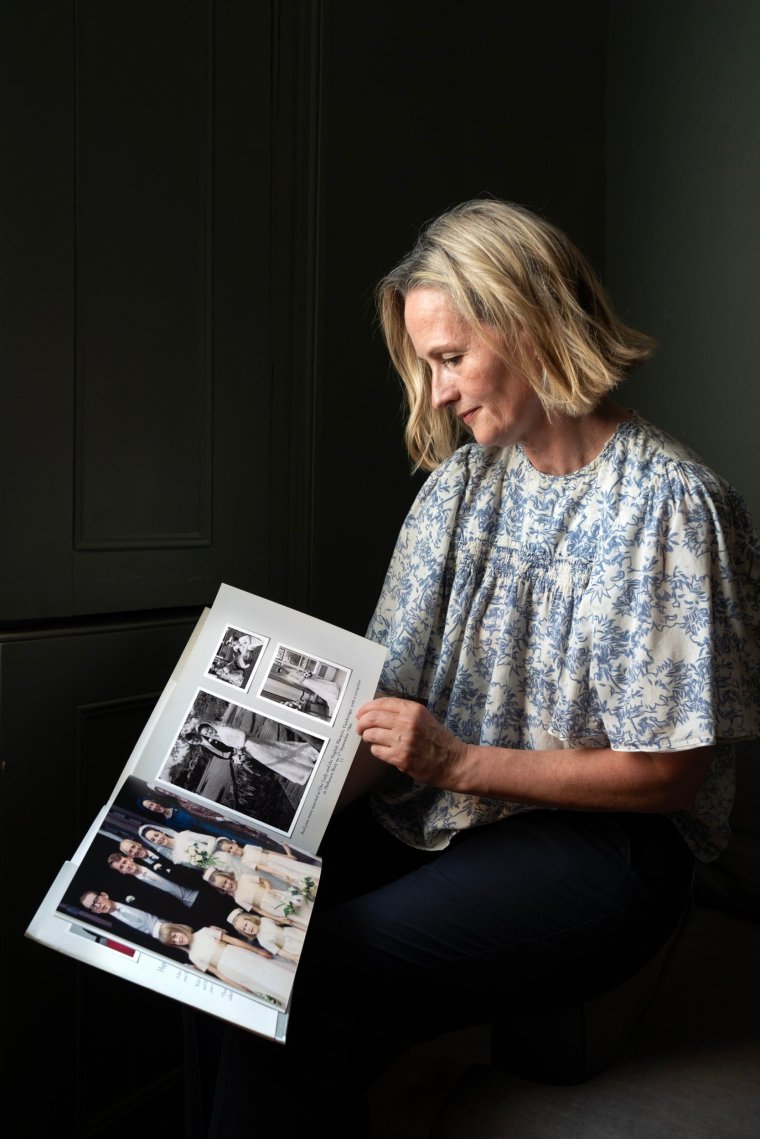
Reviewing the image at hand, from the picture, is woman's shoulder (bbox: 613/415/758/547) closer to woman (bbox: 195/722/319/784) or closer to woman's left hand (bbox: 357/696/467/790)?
woman's left hand (bbox: 357/696/467/790)

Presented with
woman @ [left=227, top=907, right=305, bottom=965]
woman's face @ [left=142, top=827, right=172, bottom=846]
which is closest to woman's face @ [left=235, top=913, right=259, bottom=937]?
woman @ [left=227, top=907, right=305, bottom=965]

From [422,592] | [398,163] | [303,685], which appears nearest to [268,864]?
[303,685]

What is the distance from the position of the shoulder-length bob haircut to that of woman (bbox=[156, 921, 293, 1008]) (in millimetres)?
687

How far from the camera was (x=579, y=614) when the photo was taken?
1.12m

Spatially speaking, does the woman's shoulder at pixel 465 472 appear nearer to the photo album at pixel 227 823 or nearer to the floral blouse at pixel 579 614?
the floral blouse at pixel 579 614

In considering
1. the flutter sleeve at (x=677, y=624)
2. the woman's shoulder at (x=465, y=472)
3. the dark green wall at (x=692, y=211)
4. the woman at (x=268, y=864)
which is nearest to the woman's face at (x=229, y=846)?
the woman at (x=268, y=864)

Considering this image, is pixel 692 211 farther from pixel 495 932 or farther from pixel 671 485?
pixel 495 932

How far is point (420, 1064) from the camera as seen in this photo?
1479 mm

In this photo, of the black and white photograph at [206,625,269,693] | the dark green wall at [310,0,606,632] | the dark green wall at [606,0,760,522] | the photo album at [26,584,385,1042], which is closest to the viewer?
the photo album at [26,584,385,1042]

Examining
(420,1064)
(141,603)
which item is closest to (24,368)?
(141,603)

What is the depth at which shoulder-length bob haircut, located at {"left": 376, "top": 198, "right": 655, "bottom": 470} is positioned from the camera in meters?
1.15

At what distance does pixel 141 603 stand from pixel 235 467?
245 millimetres

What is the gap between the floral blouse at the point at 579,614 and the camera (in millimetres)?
1057

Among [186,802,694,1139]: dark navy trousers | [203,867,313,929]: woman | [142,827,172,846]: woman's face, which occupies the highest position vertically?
[142,827,172,846]: woman's face
